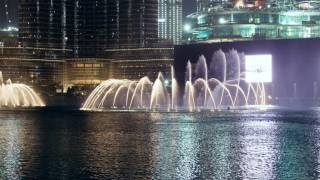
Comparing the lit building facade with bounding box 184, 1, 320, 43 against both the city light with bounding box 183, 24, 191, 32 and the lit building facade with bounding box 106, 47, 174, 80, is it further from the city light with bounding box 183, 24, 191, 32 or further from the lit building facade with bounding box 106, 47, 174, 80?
the lit building facade with bounding box 106, 47, 174, 80

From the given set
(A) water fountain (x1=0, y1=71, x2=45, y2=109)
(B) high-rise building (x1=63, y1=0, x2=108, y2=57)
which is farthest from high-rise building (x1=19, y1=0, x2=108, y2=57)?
(A) water fountain (x1=0, y1=71, x2=45, y2=109)

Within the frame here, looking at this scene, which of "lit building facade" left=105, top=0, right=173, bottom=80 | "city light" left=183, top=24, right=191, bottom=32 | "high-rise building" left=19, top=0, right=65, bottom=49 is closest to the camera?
"city light" left=183, top=24, right=191, bottom=32

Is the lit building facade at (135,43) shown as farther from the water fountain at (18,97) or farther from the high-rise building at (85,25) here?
the water fountain at (18,97)

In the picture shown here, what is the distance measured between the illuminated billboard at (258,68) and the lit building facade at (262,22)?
29.3ft

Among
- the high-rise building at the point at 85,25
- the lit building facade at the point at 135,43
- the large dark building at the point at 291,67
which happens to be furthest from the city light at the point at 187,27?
the high-rise building at the point at 85,25

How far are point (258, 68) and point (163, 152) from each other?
227 ft

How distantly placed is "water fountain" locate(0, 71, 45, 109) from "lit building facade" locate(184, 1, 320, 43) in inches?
1116

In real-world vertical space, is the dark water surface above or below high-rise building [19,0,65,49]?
below

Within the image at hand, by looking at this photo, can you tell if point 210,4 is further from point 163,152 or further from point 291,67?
point 163,152

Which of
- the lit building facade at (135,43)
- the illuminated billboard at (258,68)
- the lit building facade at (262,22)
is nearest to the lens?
the illuminated billboard at (258,68)

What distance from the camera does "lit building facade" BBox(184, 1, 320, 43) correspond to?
105875mm

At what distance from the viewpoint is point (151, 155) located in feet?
89.7

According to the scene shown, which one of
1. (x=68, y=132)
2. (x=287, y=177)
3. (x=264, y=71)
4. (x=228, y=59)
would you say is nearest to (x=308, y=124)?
(x=68, y=132)

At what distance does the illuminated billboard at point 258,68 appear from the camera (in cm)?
9356
